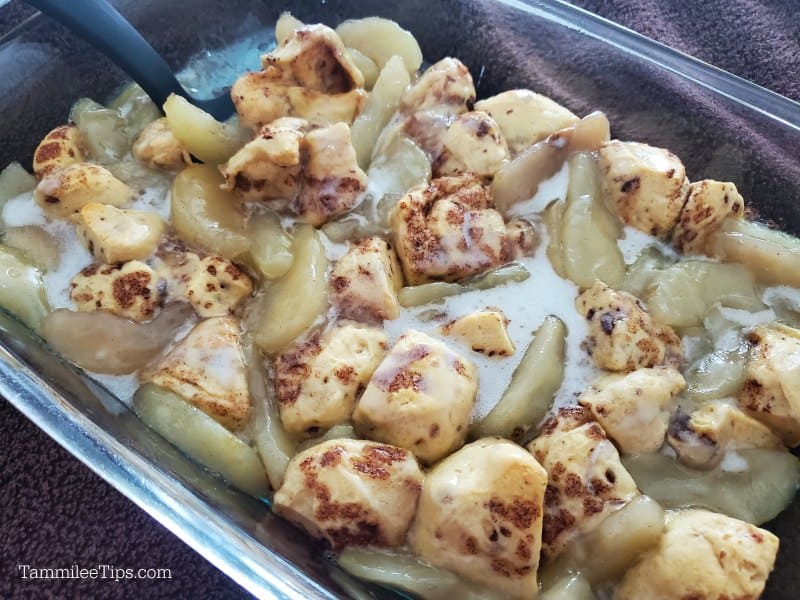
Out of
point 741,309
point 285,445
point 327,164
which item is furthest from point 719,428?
point 327,164

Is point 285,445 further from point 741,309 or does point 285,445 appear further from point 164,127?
point 741,309

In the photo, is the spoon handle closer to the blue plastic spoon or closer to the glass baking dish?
the blue plastic spoon

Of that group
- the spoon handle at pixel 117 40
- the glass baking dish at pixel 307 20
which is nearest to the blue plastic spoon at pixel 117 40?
the spoon handle at pixel 117 40

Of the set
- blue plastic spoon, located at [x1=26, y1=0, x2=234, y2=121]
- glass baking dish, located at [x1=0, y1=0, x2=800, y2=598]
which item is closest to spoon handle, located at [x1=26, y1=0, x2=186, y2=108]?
blue plastic spoon, located at [x1=26, y1=0, x2=234, y2=121]

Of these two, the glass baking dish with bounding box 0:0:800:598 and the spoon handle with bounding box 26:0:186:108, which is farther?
the spoon handle with bounding box 26:0:186:108

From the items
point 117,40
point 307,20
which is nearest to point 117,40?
point 117,40
